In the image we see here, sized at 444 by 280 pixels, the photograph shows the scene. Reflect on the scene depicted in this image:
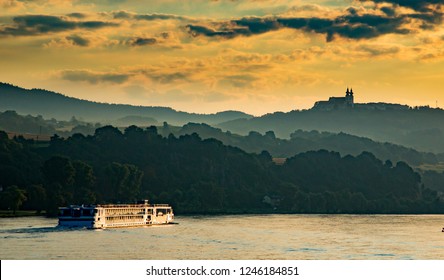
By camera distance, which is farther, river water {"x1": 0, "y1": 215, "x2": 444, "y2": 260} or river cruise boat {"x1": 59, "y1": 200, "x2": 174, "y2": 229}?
river cruise boat {"x1": 59, "y1": 200, "x2": 174, "y2": 229}

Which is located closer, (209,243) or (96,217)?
(209,243)

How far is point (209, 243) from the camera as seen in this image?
5802 inches

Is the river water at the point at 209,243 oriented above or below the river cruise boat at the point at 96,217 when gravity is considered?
below

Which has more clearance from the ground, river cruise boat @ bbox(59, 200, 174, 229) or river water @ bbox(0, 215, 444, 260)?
river cruise boat @ bbox(59, 200, 174, 229)

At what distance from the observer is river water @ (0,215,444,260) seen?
417 ft

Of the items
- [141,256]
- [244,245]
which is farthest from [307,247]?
[141,256]

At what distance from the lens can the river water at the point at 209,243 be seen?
417 ft

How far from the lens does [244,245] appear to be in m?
146

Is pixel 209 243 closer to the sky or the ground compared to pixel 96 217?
closer to the ground
